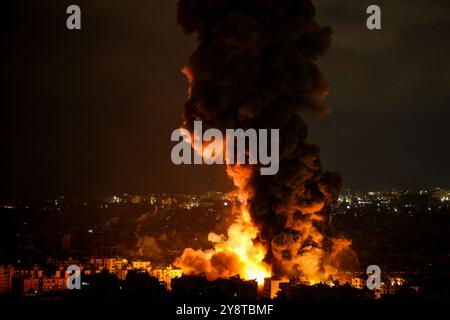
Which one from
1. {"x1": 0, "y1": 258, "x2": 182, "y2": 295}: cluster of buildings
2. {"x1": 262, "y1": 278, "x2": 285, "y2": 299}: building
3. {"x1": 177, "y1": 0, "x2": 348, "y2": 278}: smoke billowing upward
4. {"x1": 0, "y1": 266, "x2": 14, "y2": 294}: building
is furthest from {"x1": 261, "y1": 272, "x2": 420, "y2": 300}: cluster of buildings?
{"x1": 0, "y1": 266, "x2": 14, "y2": 294}: building

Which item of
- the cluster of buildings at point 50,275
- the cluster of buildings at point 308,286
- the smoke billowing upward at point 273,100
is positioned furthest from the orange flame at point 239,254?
the cluster of buildings at point 50,275

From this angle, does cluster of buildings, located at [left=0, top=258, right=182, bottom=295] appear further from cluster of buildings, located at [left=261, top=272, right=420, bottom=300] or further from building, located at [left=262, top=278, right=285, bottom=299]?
cluster of buildings, located at [left=261, top=272, right=420, bottom=300]

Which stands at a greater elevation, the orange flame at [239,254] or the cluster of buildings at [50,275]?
the orange flame at [239,254]

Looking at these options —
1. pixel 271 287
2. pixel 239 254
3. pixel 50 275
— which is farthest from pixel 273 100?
pixel 50 275

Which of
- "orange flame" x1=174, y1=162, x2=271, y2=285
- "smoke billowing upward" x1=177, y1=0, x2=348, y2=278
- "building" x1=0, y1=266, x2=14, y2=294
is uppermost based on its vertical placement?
"smoke billowing upward" x1=177, y1=0, x2=348, y2=278

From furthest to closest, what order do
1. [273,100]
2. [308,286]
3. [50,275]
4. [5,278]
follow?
[50,275], [5,278], [273,100], [308,286]

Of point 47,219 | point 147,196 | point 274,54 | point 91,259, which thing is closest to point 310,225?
point 274,54

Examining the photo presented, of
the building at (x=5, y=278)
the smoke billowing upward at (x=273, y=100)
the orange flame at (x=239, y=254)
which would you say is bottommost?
the building at (x=5, y=278)

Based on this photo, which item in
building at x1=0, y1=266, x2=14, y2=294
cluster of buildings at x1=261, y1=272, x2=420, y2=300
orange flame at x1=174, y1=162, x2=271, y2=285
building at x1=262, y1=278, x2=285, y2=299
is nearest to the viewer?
cluster of buildings at x1=261, y1=272, x2=420, y2=300

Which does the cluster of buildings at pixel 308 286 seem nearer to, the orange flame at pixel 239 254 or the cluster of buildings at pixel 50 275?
the orange flame at pixel 239 254

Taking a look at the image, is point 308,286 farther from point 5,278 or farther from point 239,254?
point 5,278
